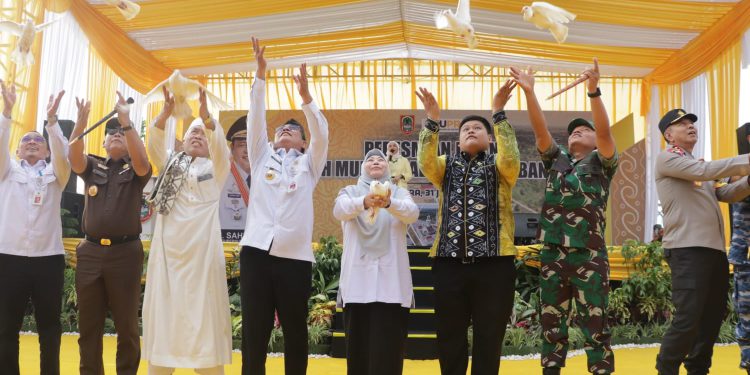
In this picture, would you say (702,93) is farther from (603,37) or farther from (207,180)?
(207,180)

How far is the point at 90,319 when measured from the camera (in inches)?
161

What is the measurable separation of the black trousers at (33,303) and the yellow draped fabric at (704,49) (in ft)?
26.6

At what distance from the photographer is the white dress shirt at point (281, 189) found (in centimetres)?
391

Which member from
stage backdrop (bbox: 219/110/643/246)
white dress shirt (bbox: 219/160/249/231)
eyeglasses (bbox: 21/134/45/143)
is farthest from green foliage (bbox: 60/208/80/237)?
stage backdrop (bbox: 219/110/643/246)

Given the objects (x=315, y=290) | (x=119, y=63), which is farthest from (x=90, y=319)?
(x=119, y=63)

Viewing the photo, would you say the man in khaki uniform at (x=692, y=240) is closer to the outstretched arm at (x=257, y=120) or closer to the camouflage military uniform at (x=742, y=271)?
the camouflage military uniform at (x=742, y=271)

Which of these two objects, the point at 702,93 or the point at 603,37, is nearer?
A: the point at 603,37

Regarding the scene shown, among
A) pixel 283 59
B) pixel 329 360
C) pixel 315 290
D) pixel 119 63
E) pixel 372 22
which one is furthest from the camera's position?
pixel 283 59

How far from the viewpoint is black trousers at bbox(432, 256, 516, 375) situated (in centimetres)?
363

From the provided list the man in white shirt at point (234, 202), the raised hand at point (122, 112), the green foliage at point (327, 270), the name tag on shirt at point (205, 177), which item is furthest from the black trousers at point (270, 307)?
the man in white shirt at point (234, 202)

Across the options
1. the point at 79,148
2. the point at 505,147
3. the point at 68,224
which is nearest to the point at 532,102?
the point at 505,147

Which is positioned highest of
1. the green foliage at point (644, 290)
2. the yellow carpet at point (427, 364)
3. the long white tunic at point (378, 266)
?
the long white tunic at point (378, 266)

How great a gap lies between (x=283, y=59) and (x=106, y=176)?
7823mm

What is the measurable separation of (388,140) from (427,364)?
7.07 metres
